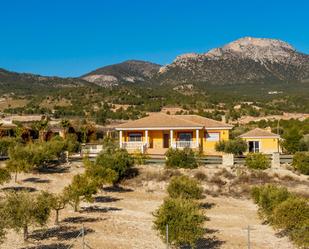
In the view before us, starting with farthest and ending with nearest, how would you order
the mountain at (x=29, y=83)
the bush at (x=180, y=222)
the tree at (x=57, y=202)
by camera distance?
the mountain at (x=29, y=83) < the tree at (x=57, y=202) < the bush at (x=180, y=222)

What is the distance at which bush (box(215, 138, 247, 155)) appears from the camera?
4138cm

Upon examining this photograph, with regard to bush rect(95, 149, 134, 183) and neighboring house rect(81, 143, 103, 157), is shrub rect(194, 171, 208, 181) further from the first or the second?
neighboring house rect(81, 143, 103, 157)

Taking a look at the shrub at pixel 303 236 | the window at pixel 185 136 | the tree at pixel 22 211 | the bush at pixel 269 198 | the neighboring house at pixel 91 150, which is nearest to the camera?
the shrub at pixel 303 236

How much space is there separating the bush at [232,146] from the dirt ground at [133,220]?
6.93 metres

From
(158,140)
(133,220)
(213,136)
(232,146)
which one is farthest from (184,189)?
(213,136)

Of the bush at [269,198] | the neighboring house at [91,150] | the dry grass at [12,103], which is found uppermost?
the dry grass at [12,103]

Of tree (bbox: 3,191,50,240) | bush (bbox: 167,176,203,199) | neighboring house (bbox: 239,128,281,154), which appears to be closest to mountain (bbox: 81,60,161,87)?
neighboring house (bbox: 239,128,281,154)

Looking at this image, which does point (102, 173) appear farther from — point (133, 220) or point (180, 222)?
point (180, 222)

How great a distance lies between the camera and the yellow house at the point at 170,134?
4275 centimetres

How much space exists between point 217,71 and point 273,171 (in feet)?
324

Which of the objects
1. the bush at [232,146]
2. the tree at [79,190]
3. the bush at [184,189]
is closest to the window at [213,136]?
the bush at [232,146]

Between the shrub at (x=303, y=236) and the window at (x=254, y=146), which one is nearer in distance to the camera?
the shrub at (x=303, y=236)

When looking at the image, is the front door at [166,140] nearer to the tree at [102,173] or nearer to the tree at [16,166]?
the tree at [102,173]

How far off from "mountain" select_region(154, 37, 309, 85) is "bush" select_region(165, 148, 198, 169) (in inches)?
3545
